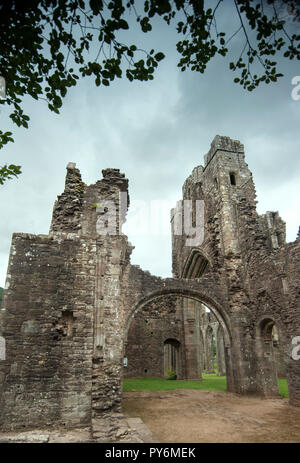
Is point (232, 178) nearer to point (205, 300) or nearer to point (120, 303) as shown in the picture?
point (205, 300)

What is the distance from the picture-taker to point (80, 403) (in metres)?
6.11

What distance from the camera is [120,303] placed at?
8078mm

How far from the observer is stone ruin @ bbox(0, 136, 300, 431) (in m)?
6.16

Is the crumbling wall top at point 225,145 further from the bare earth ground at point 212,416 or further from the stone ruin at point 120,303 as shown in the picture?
the bare earth ground at point 212,416

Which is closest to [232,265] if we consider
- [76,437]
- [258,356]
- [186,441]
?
[258,356]

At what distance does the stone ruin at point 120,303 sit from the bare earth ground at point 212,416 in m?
1.15

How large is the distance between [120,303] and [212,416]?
387 cm

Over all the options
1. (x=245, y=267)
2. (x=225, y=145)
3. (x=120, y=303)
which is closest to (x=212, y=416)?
(x=120, y=303)

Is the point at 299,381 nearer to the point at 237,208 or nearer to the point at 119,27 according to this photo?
the point at 237,208

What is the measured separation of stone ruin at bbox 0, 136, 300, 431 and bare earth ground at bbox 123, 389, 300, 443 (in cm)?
115

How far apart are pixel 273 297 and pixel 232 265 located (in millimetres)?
2653

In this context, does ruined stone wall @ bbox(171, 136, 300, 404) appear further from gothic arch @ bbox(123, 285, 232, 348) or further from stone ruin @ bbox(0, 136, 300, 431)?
gothic arch @ bbox(123, 285, 232, 348)

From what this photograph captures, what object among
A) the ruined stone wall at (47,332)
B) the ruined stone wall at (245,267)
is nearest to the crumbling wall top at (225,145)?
the ruined stone wall at (245,267)

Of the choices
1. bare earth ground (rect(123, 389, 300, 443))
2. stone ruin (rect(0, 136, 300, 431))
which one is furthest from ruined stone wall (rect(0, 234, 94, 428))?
bare earth ground (rect(123, 389, 300, 443))
